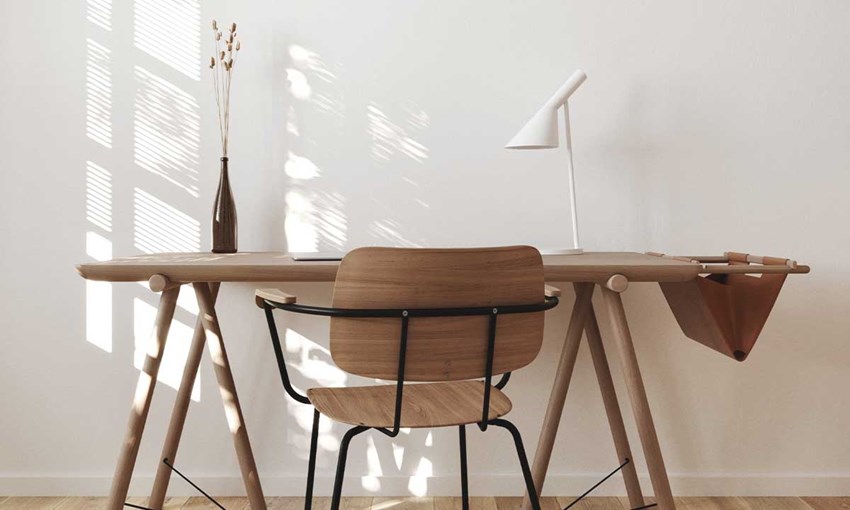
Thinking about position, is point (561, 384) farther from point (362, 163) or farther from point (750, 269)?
point (362, 163)

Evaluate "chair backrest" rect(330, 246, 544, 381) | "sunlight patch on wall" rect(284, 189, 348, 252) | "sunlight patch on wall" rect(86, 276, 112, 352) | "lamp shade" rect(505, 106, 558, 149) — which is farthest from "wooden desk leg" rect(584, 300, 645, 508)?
"sunlight patch on wall" rect(86, 276, 112, 352)

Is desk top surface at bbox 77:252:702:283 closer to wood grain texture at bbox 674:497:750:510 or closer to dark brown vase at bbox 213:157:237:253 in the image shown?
dark brown vase at bbox 213:157:237:253

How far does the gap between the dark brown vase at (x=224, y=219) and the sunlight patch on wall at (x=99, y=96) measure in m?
0.40

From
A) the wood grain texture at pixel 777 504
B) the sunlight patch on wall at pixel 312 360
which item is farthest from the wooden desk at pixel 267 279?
the wood grain texture at pixel 777 504

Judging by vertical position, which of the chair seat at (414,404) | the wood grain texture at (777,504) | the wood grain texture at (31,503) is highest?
the chair seat at (414,404)

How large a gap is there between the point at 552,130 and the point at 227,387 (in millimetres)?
1090

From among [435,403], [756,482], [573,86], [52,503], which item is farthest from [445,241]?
[52,503]

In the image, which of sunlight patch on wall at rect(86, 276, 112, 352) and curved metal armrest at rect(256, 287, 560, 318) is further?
sunlight patch on wall at rect(86, 276, 112, 352)

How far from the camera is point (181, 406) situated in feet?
7.03

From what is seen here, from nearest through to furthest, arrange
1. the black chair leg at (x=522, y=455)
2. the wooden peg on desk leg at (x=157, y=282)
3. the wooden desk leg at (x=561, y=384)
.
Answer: the black chair leg at (x=522, y=455)
the wooden peg on desk leg at (x=157, y=282)
the wooden desk leg at (x=561, y=384)

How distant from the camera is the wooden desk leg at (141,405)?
5.89ft

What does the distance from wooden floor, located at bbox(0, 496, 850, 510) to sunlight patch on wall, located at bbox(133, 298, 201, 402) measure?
0.35 m

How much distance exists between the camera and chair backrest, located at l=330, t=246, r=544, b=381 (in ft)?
4.76

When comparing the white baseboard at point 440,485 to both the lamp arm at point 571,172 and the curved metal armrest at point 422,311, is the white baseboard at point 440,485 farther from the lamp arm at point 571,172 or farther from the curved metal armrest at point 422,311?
the curved metal armrest at point 422,311
